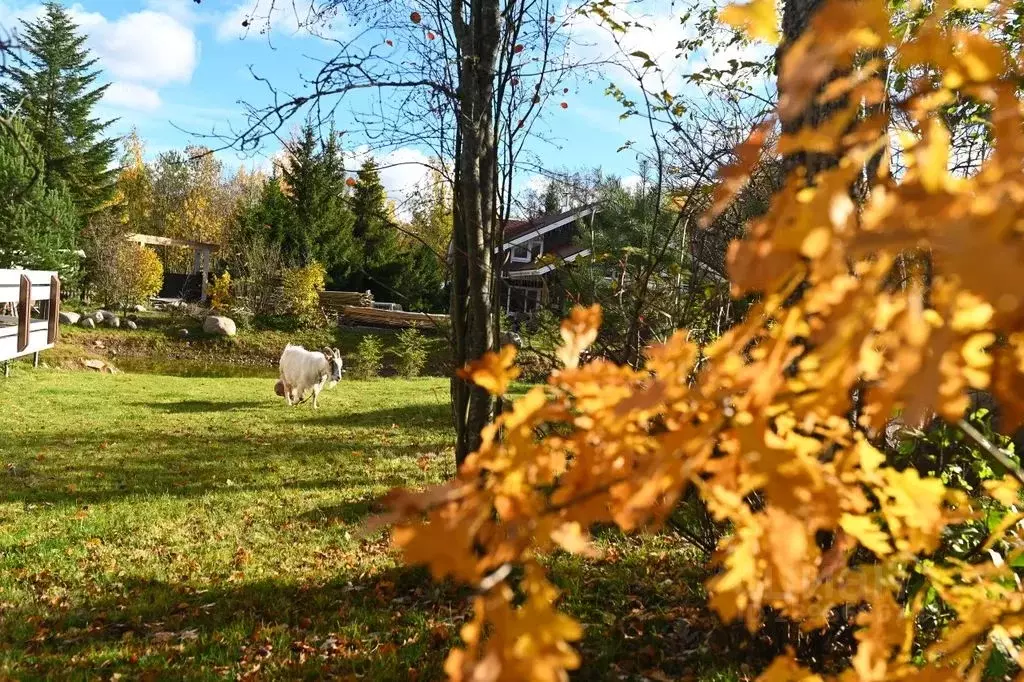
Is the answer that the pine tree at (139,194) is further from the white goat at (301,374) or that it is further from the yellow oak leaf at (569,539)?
the yellow oak leaf at (569,539)

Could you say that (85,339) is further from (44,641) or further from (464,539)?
(464,539)

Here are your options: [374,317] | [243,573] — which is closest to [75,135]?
[374,317]

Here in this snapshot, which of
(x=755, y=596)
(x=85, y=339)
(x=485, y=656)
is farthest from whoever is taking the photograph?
(x=85, y=339)

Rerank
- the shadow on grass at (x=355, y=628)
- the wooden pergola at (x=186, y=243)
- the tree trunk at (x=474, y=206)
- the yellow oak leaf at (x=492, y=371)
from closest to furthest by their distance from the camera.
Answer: the yellow oak leaf at (x=492, y=371)
the shadow on grass at (x=355, y=628)
the tree trunk at (x=474, y=206)
the wooden pergola at (x=186, y=243)

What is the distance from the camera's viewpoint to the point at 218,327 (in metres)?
21.3

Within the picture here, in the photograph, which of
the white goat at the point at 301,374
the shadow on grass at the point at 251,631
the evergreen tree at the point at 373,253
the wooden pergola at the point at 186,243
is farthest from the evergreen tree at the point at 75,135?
the shadow on grass at the point at 251,631

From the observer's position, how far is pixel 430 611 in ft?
12.6

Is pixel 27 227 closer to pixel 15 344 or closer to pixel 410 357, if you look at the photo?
pixel 410 357

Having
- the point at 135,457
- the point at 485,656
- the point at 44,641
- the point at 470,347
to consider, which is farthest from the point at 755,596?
the point at 135,457

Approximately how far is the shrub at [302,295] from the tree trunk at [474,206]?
20.2 metres

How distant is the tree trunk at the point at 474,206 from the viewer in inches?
137

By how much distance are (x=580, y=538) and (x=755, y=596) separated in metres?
0.39

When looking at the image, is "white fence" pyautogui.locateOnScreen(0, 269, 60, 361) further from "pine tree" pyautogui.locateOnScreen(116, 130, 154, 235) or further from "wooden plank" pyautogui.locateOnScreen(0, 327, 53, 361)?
"pine tree" pyautogui.locateOnScreen(116, 130, 154, 235)

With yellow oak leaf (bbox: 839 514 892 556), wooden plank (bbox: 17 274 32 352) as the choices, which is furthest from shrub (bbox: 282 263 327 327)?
yellow oak leaf (bbox: 839 514 892 556)
